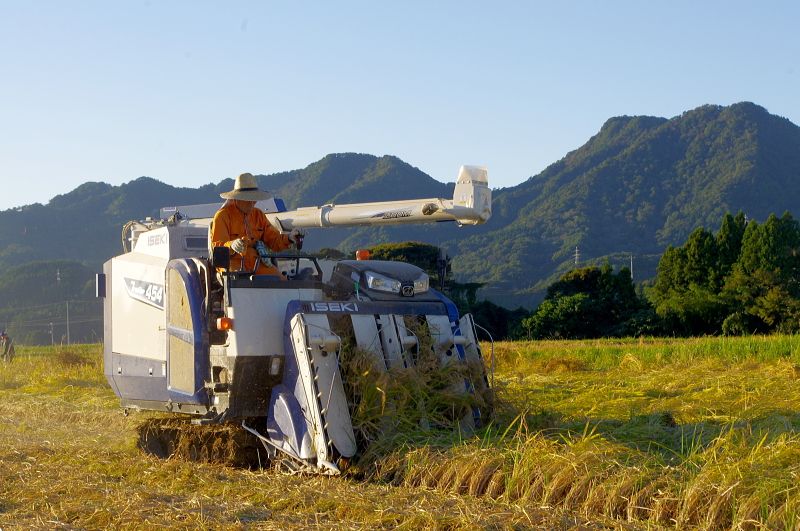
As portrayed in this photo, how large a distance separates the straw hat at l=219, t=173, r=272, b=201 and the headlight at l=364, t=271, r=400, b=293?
131cm

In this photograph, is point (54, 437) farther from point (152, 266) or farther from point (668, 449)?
point (668, 449)

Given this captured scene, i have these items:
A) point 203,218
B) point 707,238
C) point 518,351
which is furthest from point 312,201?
point 203,218

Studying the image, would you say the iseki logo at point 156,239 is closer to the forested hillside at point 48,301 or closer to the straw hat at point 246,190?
the straw hat at point 246,190

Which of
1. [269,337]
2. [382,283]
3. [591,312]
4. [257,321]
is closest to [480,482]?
[269,337]

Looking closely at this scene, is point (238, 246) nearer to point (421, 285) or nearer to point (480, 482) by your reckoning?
point (421, 285)

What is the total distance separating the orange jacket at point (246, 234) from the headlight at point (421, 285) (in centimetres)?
128

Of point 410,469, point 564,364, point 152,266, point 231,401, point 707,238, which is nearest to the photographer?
point 410,469

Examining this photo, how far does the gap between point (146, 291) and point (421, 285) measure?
265 cm

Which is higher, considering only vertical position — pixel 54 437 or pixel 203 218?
pixel 203 218

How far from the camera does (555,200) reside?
13775 cm

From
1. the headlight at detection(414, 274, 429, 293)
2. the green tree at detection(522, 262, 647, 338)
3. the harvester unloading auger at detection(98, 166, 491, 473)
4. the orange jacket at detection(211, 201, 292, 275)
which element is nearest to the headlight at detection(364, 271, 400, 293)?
the harvester unloading auger at detection(98, 166, 491, 473)

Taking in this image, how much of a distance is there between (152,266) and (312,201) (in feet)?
434

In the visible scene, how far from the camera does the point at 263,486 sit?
5.92 metres

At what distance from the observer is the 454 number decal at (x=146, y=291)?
7.80 meters
